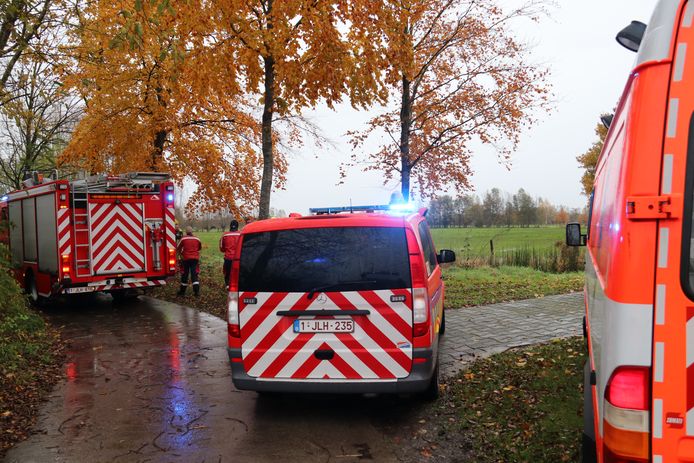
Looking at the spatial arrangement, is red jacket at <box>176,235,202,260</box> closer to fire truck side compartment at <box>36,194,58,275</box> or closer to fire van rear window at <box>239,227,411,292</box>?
fire truck side compartment at <box>36,194,58,275</box>

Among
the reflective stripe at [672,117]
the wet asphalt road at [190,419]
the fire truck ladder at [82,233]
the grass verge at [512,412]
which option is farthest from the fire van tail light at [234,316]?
the fire truck ladder at [82,233]

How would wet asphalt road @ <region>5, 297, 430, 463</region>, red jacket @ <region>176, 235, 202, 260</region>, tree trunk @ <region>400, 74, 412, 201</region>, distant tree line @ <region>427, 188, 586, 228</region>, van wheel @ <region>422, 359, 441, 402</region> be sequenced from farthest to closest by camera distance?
distant tree line @ <region>427, 188, 586, 228</region> < tree trunk @ <region>400, 74, 412, 201</region> < red jacket @ <region>176, 235, 202, 260</region> < van wheel @ <region>422, 359, 441, 402</region> < wet asphalt road @ <region>5, 297, 430, 463</region>

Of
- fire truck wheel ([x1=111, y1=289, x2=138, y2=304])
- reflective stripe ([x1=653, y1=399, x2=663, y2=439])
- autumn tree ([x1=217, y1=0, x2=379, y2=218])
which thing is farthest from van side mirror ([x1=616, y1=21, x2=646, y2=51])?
fire truck wheel ([x1=111, y1=289, x2=138, y2=304])

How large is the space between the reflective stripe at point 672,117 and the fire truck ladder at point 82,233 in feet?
38.5

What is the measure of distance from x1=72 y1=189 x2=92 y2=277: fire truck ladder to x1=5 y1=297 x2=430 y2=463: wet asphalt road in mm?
3954

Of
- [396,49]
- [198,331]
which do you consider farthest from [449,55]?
[198,331]

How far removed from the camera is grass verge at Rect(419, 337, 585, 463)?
422 cm

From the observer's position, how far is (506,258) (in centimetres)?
1959

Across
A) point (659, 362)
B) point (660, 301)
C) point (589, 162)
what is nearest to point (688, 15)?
point (660, 301)

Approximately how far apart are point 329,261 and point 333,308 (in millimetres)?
439

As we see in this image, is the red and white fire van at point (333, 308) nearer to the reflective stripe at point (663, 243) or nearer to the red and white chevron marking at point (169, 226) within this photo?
the reflective stripe at point (663, 243)

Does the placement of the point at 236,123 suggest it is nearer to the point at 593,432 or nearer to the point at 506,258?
the point at 506,258

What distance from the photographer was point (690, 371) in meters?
2.03

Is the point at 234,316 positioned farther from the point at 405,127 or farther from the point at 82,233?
the point at 405,127
